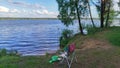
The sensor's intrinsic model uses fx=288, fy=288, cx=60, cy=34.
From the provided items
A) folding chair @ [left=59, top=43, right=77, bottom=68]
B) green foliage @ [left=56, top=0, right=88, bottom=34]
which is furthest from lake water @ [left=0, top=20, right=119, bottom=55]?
folding chair @ [left=59, top=43, right=77, bottom=68]

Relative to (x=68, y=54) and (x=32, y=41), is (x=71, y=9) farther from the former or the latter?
(x=68, y=54)

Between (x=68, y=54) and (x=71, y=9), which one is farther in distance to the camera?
(x=71, y=9)

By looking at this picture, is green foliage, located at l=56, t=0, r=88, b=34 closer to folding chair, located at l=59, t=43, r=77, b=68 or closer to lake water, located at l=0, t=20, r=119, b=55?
lake water, located at l=0, t=20, r=119, b=55

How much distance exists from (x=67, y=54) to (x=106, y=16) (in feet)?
88.6

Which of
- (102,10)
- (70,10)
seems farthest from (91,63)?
(102,10)

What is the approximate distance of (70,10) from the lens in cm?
3450

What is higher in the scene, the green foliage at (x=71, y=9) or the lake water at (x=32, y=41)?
the green foliage at (x=71, y=9)

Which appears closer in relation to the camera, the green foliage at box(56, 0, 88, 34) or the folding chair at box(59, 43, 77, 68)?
the folding chair at box(59, 43, 77, 68)

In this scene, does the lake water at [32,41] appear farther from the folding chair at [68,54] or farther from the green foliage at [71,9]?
the folding chair at [68,54]

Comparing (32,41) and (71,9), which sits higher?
(71,9)

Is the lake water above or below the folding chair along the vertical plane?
below

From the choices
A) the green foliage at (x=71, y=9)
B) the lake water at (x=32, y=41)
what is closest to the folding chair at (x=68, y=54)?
the lake water at (x=32, y=41)

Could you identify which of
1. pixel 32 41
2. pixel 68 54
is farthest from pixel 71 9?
pixel 68 54

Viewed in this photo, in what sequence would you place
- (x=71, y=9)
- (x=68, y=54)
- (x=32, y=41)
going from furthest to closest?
(x=32, y=41) < (x=71, y=9) < (x=68, y=54)
